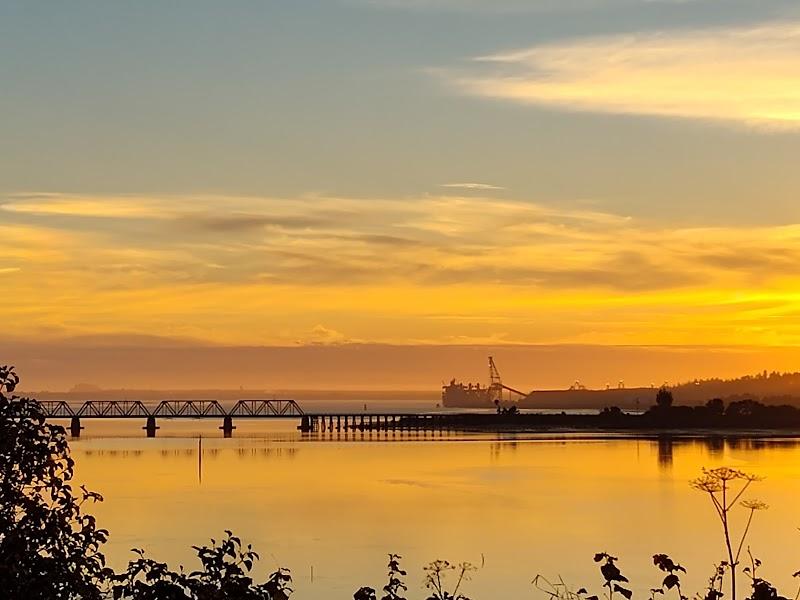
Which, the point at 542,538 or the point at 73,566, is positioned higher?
A: the point at 73,566

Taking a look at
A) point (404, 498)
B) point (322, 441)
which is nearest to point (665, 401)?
point (322, 441)

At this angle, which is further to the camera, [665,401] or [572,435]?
[665,401]

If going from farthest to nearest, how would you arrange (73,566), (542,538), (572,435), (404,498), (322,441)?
(572,435) < (322,441) < (404,498) < (542,538) < (73,566)

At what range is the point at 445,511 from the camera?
62188 millimetres

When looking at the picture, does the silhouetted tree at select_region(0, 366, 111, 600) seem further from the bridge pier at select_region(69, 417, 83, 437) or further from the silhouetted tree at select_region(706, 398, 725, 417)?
the silhouetted tree at select_region(706, 398, 725, 417)

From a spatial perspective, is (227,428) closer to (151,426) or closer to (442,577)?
(151,426)

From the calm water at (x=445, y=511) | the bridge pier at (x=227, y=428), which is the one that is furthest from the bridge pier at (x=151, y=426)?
the calm water at (x=445, y=511)

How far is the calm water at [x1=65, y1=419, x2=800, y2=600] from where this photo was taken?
145 ft

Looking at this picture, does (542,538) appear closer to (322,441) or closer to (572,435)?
(322,441)

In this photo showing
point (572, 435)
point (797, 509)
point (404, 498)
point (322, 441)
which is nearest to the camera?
point (797, 509)

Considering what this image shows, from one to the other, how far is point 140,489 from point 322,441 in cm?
7580

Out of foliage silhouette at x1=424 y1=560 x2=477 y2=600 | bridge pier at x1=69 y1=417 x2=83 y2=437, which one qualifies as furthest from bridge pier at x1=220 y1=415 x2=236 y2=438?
foliage silhouette at x1=424 y1=560 x2=477 y2=600

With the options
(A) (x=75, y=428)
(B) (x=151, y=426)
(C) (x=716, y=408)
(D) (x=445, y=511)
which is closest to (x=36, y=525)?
(D) (x=445, y=511)

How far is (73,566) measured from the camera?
1068 cm
